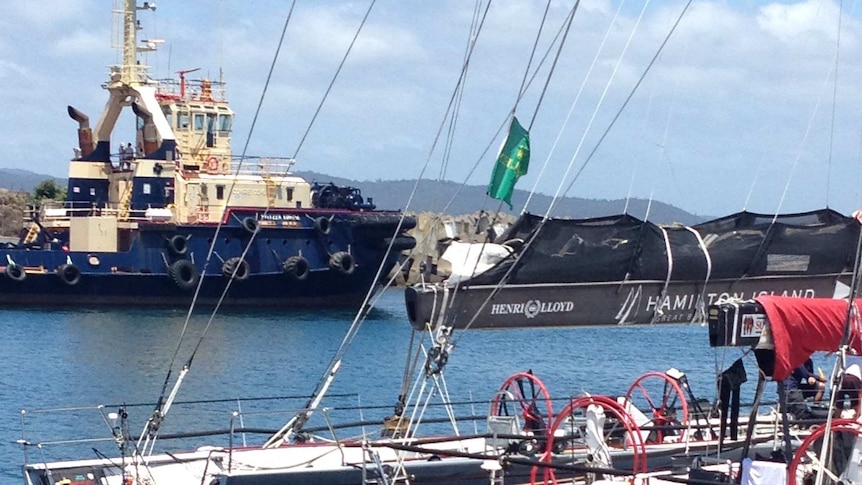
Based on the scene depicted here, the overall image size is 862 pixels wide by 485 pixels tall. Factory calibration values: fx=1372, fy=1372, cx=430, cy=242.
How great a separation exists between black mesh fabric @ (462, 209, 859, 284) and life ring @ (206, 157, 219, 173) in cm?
5072

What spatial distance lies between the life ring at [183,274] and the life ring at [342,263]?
5.78 metres

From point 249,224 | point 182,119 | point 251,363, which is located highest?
point 182,119

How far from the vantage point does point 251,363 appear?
4147 centimetres

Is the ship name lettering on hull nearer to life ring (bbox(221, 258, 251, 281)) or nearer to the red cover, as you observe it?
the red cover

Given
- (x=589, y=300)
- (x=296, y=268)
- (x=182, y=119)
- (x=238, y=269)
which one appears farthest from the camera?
(x=182, y=119)

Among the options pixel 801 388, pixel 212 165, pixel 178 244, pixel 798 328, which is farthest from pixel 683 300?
pixel 212 165

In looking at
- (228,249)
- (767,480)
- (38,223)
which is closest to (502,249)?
(767,480)

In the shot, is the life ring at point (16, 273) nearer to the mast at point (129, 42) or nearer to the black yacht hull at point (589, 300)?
the mast at point (129, 42)

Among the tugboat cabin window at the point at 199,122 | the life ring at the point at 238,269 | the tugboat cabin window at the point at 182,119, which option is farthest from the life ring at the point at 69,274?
the tugboat cabin window at the point at 199,122

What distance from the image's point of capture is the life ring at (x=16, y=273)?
58.2m

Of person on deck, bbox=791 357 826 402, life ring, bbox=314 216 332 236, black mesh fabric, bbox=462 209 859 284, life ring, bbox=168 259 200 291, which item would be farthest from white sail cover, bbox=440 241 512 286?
life ring, bbox=314 216 332 236

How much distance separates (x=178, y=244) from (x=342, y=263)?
7.01 metres

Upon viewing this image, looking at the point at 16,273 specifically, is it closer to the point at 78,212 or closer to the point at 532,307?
the point at 78,212

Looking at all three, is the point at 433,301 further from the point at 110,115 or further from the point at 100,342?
the point at 110,115
